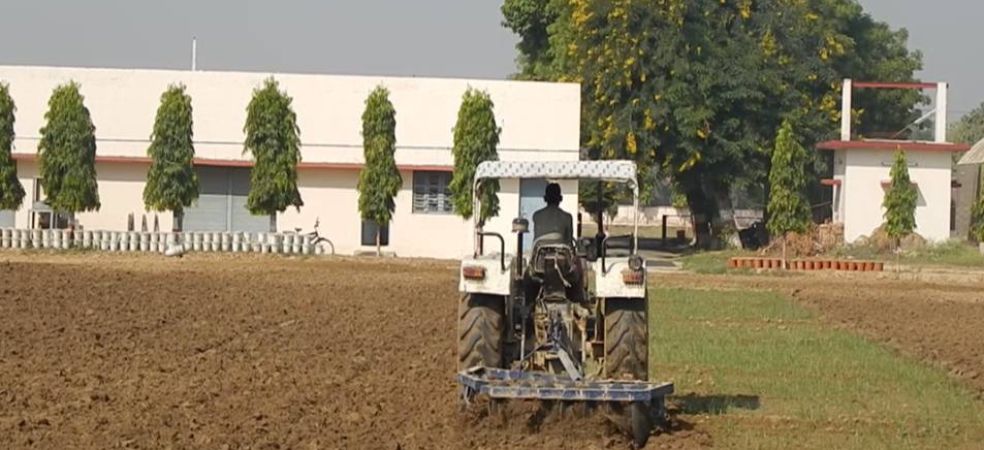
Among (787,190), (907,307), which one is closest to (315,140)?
(787,190)

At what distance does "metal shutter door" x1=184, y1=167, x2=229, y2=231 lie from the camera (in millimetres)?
48656

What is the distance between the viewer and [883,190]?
2010 inches

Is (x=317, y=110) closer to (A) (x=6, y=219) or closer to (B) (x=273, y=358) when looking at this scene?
(A) (x=6, y=219)

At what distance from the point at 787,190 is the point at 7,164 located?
73.2ft

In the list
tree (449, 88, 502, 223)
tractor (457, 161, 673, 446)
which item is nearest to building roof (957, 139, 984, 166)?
tree (449, 88, 502, 223)

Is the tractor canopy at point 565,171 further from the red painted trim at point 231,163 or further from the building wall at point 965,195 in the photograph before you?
the building wall at point 965,195

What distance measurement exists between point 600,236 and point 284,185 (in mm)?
32443

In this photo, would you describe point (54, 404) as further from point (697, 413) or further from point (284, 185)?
point (284, 185)

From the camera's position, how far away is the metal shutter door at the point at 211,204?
48656mm

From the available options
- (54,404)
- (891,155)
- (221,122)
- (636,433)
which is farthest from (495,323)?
(891,155)

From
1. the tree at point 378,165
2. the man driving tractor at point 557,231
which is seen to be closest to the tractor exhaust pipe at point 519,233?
the man driving tractor at point 557,231

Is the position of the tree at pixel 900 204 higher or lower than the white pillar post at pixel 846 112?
lower

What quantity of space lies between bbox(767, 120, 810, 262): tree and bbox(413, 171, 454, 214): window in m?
9.75

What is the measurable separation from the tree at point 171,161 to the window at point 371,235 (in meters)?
5.61
